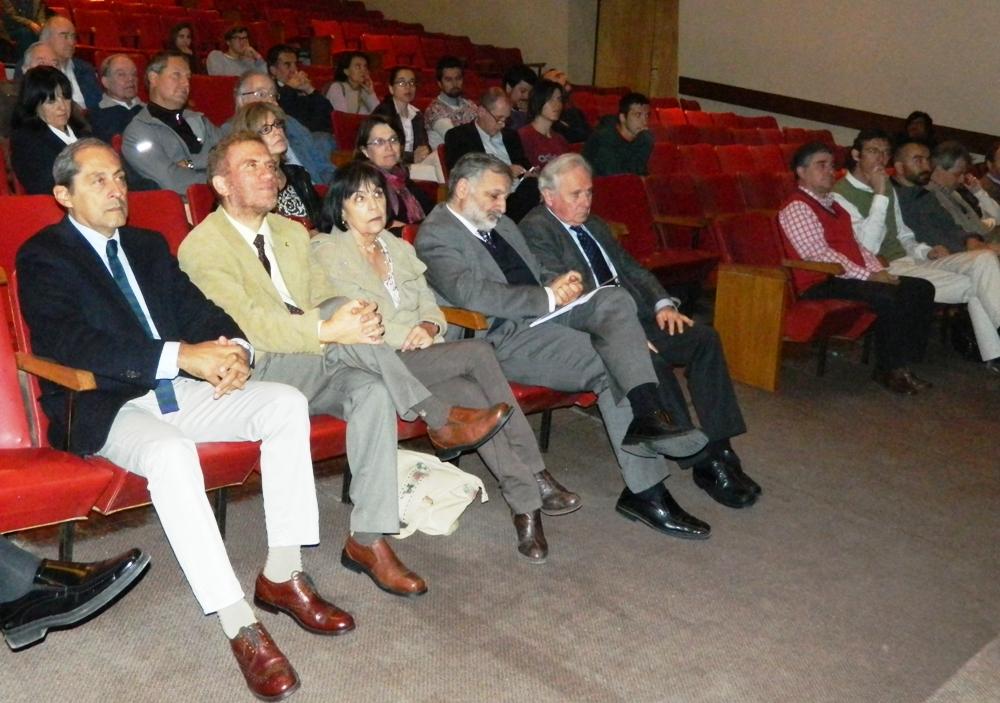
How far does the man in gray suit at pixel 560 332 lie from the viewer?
9.39ft

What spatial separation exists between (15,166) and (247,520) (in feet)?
6.08

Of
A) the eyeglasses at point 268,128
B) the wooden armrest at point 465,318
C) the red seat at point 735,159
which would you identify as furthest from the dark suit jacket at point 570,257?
the red seat at point 735,159

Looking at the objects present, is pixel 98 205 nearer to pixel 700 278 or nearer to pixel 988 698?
pixel 988 698

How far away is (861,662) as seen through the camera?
2277 millimetres

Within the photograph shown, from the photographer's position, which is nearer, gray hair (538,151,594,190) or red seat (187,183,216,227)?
red seat (187,183,216,227)

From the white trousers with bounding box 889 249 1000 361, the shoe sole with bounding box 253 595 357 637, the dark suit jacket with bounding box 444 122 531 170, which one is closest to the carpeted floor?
the shoe sole with bounding box 253 595 357 637

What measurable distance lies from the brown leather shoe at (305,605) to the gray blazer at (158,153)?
2068mm

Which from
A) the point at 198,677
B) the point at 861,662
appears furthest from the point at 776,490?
the point at 198,677

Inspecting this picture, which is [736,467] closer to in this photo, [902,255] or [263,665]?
[263,665]

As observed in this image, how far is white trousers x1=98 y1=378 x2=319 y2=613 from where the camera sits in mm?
2055

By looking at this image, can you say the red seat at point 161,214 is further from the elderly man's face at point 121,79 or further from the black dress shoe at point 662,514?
the elderly man's face at point 121,79

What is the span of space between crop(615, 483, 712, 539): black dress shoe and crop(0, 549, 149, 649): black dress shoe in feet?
4.57

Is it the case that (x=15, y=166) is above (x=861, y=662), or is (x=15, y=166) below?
above

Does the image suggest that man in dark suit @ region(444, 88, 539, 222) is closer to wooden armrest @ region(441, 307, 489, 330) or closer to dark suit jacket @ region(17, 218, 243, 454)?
wooden armrest @ region(441, 307, 489, 330)
